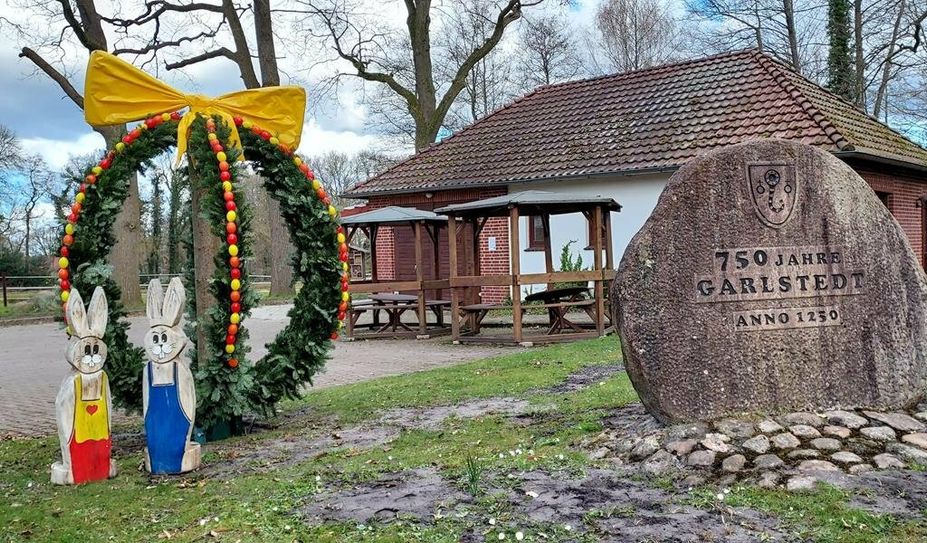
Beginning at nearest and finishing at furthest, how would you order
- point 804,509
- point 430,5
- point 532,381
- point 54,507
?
point 804,509 → point 54,507 → point 532,381 → point 430,5

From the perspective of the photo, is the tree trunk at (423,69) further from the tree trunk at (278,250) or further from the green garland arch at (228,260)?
the green garland arch at (228,260)

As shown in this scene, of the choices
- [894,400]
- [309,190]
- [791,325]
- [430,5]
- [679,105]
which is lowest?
[894,400]

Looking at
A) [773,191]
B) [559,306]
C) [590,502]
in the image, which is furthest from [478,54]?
[590,502]

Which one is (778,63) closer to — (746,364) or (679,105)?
(679,105)

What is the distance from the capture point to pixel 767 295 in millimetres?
5418

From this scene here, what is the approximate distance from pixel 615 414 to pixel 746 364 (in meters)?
1.32

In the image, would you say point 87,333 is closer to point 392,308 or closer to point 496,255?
point 392,308

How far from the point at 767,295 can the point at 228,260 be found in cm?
405

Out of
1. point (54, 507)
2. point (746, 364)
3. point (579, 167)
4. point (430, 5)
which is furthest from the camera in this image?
point (430, 5)

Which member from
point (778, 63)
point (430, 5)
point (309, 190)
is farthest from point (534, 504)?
point (430, 5)

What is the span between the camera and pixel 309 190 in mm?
7188

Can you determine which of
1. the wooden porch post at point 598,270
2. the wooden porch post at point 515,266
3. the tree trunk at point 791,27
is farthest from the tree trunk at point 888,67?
the wooden porch post at point 515,266

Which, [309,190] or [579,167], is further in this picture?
[579,167]

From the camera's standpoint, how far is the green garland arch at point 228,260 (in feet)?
21.4
